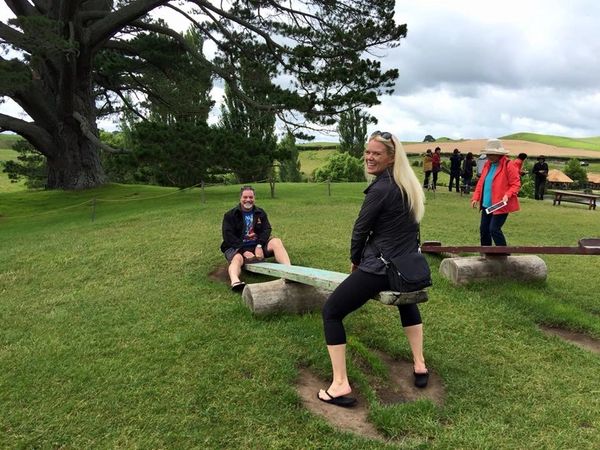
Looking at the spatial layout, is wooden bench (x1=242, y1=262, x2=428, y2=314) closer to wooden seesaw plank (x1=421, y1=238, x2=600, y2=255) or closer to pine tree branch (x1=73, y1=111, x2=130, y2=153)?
wooden seesaw plank (x1=421, y1=238, x2=600, y2=255)

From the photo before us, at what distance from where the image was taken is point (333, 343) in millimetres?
3186

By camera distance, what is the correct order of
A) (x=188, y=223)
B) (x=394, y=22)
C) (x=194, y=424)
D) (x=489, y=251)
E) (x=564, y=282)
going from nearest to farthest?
1. (x=194, y=424)
2. (x=489, y=251)
3. (x=564, y=282)
4. (x=188, y=223)
5. (x=394, y=22)

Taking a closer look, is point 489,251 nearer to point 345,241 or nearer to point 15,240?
Result: point 345,241

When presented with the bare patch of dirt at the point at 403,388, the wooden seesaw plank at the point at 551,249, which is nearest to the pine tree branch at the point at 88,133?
the wooden seesaw plank at the point at 551,249

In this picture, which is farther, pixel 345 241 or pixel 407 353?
pixel 345 241

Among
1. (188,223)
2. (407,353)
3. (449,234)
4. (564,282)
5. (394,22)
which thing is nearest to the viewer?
(407,353)

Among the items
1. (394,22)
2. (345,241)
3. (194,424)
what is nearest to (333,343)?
(194,424)

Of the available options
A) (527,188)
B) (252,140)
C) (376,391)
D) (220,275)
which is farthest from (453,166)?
(527,188)

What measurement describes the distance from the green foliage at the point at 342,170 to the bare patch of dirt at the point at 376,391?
40.3 m

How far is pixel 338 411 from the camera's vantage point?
10.5ft

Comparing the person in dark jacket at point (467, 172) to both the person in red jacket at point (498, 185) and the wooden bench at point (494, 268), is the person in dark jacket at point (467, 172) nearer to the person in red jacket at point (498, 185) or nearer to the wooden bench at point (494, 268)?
the person in red jacket at point (498, 185)

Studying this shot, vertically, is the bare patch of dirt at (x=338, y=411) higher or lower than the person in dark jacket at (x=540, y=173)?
lower

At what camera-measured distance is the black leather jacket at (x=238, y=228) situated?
5891 millimetres

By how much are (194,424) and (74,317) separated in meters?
2.43
